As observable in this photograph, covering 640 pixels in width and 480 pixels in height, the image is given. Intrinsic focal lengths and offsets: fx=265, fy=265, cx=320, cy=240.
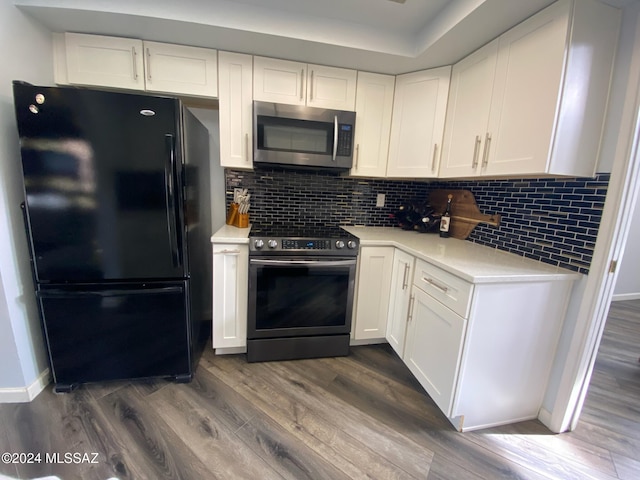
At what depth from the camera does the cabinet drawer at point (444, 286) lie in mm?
1292

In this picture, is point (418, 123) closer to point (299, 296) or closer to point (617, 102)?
point (617, 102)

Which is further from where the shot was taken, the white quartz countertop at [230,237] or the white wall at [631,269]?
the white wall at [631,269]

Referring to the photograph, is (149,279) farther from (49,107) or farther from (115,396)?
(49,107)

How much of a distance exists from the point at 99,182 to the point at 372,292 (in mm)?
1831

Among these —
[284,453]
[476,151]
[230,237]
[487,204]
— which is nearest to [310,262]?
[230,237]

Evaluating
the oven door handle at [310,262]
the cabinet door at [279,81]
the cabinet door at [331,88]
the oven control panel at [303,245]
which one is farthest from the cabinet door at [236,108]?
the oven door handle at [310,262]

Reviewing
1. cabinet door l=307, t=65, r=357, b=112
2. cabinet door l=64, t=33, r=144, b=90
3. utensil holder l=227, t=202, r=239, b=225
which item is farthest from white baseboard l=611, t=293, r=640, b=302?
cabinet door l=64, t=33, r=144, b=90

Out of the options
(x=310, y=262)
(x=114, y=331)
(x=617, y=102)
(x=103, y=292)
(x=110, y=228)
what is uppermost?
(x=617, y=102)

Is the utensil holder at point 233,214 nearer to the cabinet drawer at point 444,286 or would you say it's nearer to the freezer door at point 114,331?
the freezer door at point 114,331

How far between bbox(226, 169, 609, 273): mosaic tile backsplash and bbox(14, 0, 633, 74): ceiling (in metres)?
0.90

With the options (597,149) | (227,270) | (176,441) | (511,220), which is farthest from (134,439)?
(597,149)

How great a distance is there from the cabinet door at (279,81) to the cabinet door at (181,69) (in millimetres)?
289

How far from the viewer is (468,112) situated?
1.74 m

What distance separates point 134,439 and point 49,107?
168cm
